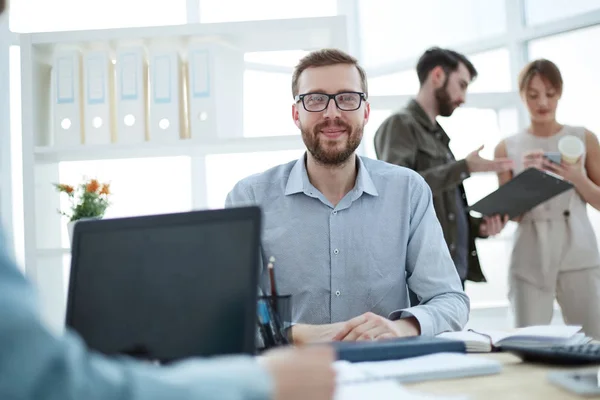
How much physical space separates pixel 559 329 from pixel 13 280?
1070mm

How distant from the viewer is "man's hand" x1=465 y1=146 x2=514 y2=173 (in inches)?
111

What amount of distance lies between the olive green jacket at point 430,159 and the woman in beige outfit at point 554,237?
0.70 ft

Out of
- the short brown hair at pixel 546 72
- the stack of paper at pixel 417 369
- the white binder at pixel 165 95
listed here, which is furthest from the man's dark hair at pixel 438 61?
the stack of paper at pixel 417 369

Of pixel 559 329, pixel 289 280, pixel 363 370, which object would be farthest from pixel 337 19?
pixel 363 370

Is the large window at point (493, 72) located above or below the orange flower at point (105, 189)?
above

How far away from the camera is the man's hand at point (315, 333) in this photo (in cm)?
142

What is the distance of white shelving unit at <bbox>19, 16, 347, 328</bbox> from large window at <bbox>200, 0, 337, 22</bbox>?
4.68 ft

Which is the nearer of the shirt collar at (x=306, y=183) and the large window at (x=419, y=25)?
the shirt collar at (x=306, y=183)

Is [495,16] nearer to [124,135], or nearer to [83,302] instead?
[124,135]

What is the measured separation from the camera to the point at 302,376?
0.63 metres

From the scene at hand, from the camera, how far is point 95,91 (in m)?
2.79

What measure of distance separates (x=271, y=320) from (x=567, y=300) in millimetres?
2024

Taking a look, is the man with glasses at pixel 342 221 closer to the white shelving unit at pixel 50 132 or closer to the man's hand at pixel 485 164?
the white shelving unit at pixel 50 132

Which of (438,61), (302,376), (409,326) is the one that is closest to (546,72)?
(438,61)
